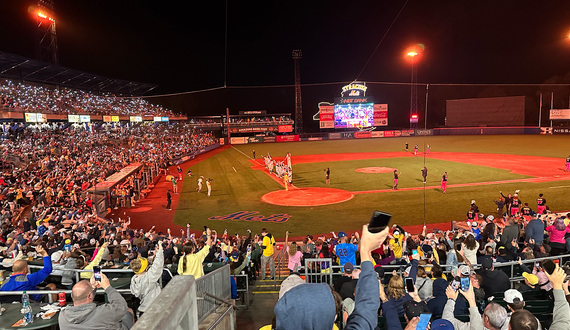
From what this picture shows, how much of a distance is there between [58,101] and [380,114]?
5756 cm

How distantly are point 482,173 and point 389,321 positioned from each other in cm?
3196

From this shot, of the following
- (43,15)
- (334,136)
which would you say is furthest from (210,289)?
(334,136)

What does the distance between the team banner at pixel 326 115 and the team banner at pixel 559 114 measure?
3943 centimetres

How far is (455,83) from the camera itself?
77.1 metres

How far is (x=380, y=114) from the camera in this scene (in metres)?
78.6

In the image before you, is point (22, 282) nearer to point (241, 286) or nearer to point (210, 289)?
point (210, 289)

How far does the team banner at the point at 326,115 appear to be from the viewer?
7819 centimetres

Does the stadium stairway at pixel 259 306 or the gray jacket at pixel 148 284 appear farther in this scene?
the stadium stairway at pixel 259 306

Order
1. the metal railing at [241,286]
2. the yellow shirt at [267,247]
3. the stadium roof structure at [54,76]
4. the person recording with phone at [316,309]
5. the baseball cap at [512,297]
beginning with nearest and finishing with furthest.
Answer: the person recording with phone at [316,309] < the baseball cap at [512,297] < the metal railing at [241,286] < the yellow shirt at [267,247] < the stadium roof structure at [54,76]

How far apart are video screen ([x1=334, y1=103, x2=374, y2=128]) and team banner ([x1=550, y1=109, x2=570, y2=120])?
31458 millimetres

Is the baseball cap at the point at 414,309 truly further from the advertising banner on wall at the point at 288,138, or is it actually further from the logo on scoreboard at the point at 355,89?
the advertising banner on wall at the point at 288,138

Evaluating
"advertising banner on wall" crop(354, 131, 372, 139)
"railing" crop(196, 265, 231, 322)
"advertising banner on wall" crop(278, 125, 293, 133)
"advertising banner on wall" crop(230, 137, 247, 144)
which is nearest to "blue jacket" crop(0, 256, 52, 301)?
"railing" crop(196, 265, 231, 322)

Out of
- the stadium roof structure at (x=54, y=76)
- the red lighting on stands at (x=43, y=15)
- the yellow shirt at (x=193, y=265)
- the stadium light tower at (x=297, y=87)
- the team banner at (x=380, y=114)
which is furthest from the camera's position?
the team banner at (x=380, y=114)

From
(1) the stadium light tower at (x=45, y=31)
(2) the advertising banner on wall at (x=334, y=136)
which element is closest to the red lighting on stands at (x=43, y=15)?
(1) the stadium light tower at (x=45, y=31)
